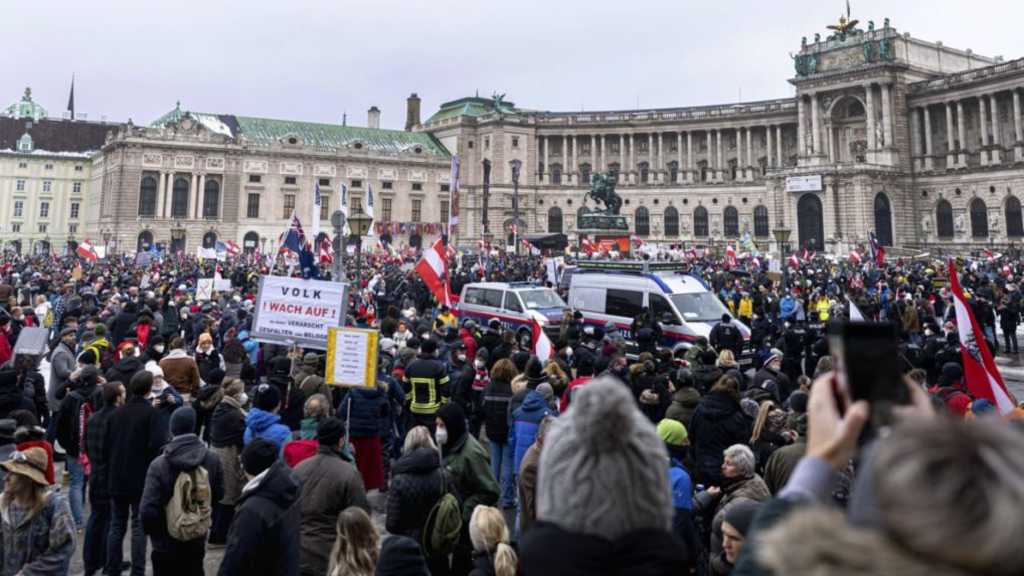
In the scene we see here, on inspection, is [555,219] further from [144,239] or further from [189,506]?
[189,506]

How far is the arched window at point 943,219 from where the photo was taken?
2323 inches

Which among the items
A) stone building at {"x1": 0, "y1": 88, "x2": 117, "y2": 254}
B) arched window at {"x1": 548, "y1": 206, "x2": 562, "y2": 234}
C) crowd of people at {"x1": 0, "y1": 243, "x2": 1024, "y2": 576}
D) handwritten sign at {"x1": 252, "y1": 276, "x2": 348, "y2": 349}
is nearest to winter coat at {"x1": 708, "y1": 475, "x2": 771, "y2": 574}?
crowd of people at {"x1": 0, "y1": 243, "x2": 1024, "y2": 576}

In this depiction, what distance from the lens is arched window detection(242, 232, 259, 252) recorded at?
70512 millimetres

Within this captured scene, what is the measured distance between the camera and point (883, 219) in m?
60.3

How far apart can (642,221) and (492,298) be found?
2434 inches

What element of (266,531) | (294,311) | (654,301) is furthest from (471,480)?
(654,301)

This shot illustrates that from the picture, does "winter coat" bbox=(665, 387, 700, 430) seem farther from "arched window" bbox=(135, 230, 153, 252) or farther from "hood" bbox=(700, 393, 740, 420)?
"arched window" bbox=(135, 230, 153, 252)

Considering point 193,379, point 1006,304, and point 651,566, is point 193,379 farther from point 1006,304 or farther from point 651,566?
point 1006,304

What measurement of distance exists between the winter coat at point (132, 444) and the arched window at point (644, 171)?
7694 centimetres

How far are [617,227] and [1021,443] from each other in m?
41.5

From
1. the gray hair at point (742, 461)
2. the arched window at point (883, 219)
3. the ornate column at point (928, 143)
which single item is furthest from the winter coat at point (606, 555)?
the ornate column at point (928, 143)

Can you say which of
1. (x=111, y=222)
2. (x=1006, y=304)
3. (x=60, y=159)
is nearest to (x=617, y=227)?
(x=1006, y=304)

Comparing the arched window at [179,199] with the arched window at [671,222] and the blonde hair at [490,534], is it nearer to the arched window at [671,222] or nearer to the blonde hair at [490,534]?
the arched window at [671,222]

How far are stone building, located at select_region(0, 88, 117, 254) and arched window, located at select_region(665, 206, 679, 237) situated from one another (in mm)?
73060
